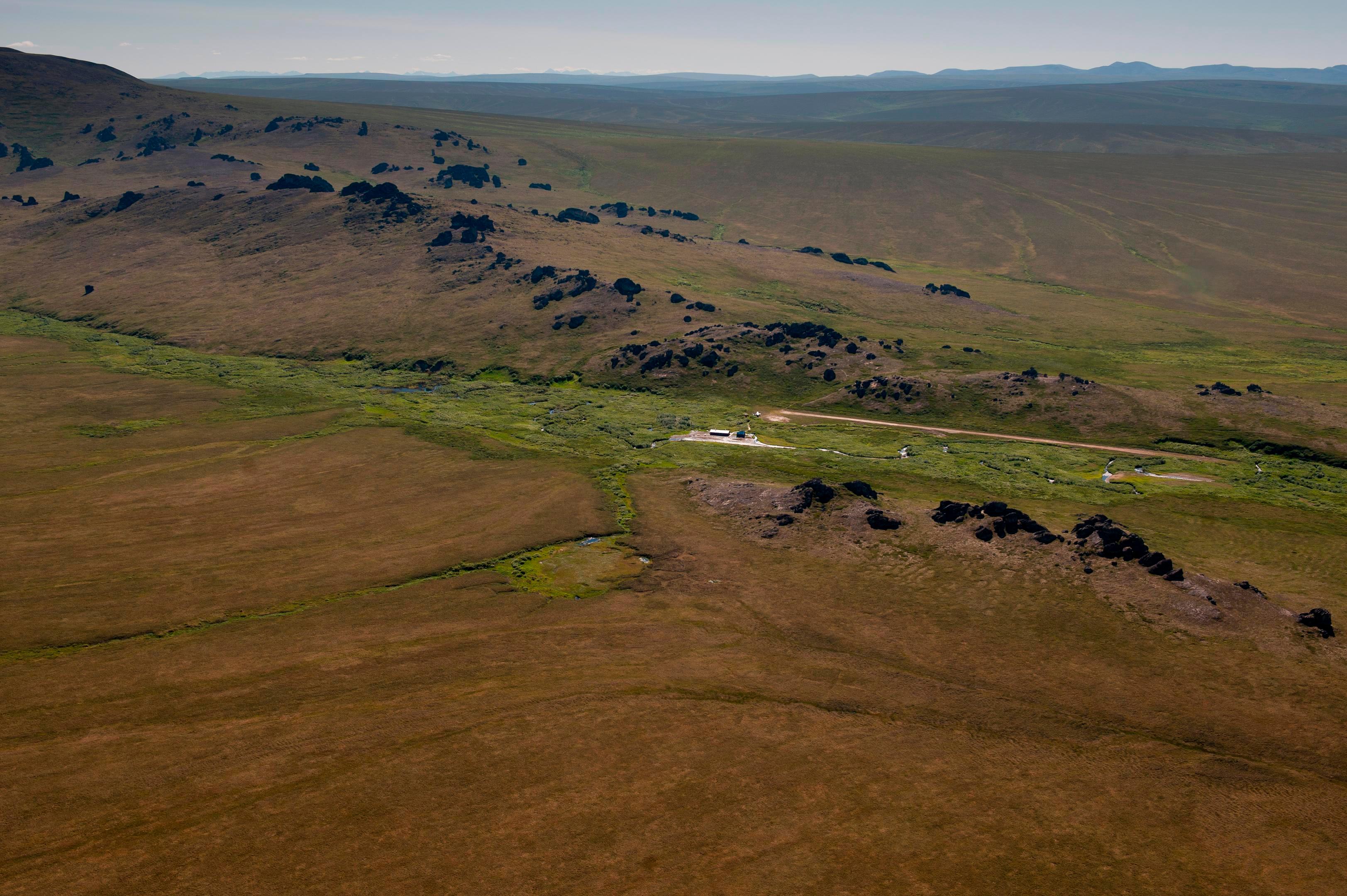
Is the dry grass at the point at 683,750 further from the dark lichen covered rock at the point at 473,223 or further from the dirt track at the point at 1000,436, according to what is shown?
the dark lichen covered rock at the point at 473,223

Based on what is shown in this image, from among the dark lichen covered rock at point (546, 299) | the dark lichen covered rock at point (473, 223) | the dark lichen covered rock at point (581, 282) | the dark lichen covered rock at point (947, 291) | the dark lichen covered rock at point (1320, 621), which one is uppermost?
the dark lichen covered rock at point (473, 223)

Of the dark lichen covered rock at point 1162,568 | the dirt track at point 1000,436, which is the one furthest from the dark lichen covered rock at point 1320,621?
the dirt track at point 1000,436

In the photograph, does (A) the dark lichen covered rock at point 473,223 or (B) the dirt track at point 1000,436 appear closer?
(B) the dirt track at point 1000,436

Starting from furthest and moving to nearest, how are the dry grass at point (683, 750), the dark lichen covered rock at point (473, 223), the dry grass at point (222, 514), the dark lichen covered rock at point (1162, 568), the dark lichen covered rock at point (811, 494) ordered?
the dark lichen covered rock at point (473, 223) → the dark lichen covered rock at point (811, 494) → the dark lichen covered rock at point (1162, 568) → the dry grass at point (222, 514) → the dry grass at point (683, 750)

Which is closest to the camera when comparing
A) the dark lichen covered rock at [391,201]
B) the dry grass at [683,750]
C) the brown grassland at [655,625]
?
the dry grass at [683,750]

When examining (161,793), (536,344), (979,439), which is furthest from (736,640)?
(536,344)

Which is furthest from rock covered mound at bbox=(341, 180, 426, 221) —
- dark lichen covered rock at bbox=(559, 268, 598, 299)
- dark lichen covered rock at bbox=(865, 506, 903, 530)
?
dark lichen covered rock at bbox=(865, 506, 903, 530)

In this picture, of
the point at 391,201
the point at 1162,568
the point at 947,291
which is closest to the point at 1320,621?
the point at 1162,568

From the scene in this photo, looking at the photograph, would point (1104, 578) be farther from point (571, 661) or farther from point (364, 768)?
point (364, 768)
